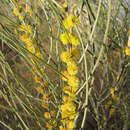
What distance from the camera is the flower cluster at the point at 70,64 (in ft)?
3.57

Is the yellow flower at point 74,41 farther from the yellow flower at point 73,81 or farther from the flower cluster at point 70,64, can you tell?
the yellow flower at point 73,81

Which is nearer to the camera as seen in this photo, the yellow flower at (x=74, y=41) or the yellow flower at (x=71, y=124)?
the yellow flower at (x=74, y=41)

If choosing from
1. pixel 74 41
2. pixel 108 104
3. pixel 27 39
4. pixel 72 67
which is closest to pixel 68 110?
pixel 72 67

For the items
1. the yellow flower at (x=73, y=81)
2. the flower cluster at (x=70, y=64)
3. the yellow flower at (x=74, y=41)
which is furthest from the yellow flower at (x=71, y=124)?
the yellow flower at (x=74, y=41)

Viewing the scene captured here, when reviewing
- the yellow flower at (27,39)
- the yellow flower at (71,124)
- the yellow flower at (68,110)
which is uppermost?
the yellow flower at (27,39)

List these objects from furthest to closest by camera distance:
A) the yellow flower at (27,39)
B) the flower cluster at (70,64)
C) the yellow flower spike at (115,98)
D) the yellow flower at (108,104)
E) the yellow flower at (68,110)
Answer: the yellow flower at (108,104)
the yellow flower spike at (115,98)
the yellow flower at (27,39)
the yellow flower at (68,110)
the flower cluster at (70,64)

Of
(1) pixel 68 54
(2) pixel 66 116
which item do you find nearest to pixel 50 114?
(2) pixel 66 116

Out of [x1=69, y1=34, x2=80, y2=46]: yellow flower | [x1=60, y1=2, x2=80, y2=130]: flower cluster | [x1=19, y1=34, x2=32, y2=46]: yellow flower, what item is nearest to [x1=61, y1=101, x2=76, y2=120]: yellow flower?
[x1=60, y1=2, x2=80, y2=130]: flower cluster

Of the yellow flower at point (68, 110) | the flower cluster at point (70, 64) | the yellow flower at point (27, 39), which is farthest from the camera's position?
the yellow flower at point (27, 39)

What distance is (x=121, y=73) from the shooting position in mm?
1455

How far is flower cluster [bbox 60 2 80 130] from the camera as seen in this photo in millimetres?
1087

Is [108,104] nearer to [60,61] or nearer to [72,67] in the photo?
[60,61]

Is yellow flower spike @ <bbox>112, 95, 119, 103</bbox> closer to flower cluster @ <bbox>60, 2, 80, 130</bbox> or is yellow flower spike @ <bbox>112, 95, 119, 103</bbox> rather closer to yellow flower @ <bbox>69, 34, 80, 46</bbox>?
flower cluster @ <bbox>60, 2, 80, 130</bbox>

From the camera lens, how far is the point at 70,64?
3.79 ft
